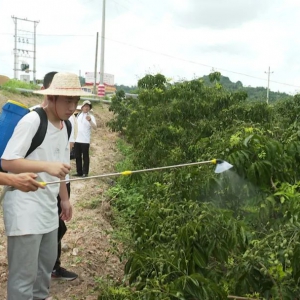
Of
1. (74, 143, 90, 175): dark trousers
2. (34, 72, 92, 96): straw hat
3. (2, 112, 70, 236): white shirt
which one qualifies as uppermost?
(34, 72, 92, 96): straw hat

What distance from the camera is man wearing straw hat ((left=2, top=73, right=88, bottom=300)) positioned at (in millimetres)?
2545

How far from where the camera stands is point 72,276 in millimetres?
4027

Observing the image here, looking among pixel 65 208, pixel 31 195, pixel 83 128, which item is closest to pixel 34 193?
pixel 31 195

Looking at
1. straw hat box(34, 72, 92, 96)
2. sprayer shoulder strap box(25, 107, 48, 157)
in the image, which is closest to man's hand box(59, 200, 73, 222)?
sprayer shoulder strap box(25, 107, 48, 157)

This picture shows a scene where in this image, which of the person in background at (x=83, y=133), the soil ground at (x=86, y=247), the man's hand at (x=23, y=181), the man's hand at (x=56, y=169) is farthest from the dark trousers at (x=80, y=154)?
the man's hand at (x=23, y=181)

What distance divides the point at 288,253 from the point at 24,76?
31249 mm

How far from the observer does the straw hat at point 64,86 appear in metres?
2.70

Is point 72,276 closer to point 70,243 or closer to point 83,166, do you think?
point 70,243

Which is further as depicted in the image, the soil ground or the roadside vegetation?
the soil ground

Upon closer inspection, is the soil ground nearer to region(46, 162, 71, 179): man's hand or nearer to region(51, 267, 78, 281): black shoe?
region(51, 267, 78, 281): black shoe

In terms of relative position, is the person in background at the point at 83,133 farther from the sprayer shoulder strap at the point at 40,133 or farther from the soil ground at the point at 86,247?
the sprayer shoulder strap at the point at 40,133

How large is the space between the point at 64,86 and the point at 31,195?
0.69m

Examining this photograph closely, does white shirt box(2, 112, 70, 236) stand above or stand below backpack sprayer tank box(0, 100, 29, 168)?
below

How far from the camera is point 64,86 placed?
2770 millimetres
